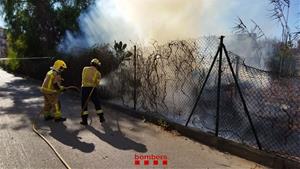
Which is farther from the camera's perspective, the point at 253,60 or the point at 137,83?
the point at 137,83

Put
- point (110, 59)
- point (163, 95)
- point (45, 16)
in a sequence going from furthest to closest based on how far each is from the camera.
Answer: point (45, 16) < point (110, 59) < point (163, 95)

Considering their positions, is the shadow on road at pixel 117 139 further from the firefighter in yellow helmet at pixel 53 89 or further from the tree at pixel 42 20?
the tree at pixel 42 20

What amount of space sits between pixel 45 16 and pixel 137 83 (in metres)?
14.3

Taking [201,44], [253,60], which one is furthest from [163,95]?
[253,60]

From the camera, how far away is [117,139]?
6805mm

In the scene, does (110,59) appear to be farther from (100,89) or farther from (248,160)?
(248,160)

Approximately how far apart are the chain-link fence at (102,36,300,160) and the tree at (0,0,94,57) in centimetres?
1231

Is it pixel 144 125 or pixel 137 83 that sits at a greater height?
pixel 137 83

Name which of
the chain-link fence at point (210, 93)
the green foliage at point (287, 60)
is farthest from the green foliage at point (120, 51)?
the green foliage at point (287, 60)

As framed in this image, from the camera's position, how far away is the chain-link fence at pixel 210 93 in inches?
219

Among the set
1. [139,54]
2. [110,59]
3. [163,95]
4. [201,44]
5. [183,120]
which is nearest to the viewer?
[201,44]

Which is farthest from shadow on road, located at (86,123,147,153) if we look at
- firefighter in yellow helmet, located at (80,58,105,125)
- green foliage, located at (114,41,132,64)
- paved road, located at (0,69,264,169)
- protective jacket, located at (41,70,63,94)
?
green foliage, located at (114,41,132,64)

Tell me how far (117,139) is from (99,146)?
2.00 feet

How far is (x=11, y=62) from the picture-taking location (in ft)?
85.3
